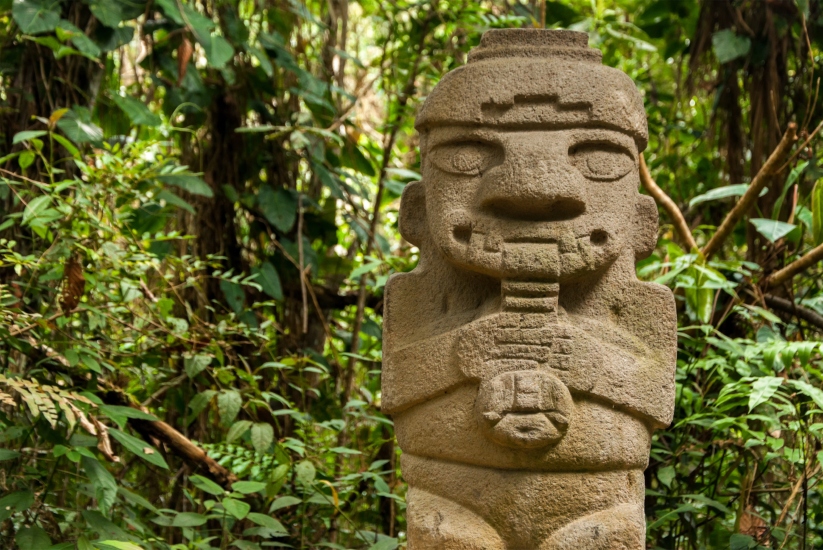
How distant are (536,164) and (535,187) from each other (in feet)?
0.24

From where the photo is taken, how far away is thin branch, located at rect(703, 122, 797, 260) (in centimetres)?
392

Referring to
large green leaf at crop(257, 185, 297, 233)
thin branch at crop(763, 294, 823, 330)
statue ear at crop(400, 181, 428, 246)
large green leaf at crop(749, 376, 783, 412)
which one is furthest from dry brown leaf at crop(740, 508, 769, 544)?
large green leaf at crop(257, 185, 297, 233)

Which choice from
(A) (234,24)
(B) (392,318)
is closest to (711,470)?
(B) (392,318)

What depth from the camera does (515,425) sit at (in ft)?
8.49

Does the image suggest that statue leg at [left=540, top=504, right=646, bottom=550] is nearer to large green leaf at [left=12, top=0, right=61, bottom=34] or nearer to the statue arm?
the statue arm

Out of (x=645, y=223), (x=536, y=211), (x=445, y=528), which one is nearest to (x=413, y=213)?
(x=536, y=211)

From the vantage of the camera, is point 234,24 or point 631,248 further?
point 234,24

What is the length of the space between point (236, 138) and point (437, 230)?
8.34 feet

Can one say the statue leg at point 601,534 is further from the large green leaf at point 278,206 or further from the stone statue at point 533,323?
the large green leaf at point 278,206

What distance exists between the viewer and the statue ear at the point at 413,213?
299cm

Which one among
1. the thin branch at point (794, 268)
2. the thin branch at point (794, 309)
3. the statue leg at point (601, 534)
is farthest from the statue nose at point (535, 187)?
the thin branch at point (794, 309)

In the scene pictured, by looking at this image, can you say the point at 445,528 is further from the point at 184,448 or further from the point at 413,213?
the point at 184,448

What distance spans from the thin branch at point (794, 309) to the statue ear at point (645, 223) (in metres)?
1.64

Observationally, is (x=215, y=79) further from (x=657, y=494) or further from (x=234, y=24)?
(x=657, y=494)
